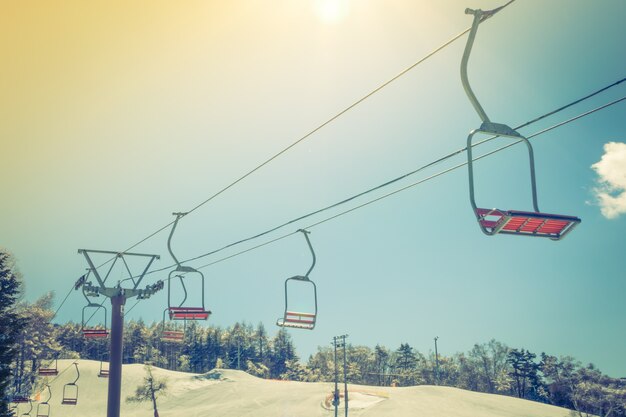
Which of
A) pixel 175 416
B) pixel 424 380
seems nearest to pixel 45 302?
pixel 175 416

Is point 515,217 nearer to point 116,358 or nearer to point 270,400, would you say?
point 116,358

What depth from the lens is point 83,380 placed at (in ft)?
359

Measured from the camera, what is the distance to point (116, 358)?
88.3ft

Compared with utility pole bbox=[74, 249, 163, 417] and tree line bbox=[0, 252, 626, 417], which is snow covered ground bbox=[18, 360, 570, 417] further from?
utility pole bbox=[74, 249, 163, 417]

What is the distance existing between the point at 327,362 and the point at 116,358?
13635 centimetres

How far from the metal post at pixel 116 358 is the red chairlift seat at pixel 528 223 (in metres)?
24.1

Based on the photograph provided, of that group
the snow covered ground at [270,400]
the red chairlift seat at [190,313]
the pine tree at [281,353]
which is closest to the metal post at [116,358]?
the red chairlift seat at [190,313]

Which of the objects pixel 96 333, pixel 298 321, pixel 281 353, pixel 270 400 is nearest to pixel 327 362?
pixel 281 353

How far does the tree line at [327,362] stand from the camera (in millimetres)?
97312

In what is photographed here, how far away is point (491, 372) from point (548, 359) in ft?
63.3

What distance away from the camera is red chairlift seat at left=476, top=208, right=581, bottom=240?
7328 mm

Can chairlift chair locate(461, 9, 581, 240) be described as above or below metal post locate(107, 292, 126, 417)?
above

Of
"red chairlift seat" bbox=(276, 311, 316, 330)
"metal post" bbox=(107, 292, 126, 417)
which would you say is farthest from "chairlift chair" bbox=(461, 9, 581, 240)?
"metal post" bbox=(107, 292, 126, 417)

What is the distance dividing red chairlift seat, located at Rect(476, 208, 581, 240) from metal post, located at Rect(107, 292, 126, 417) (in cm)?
2406
